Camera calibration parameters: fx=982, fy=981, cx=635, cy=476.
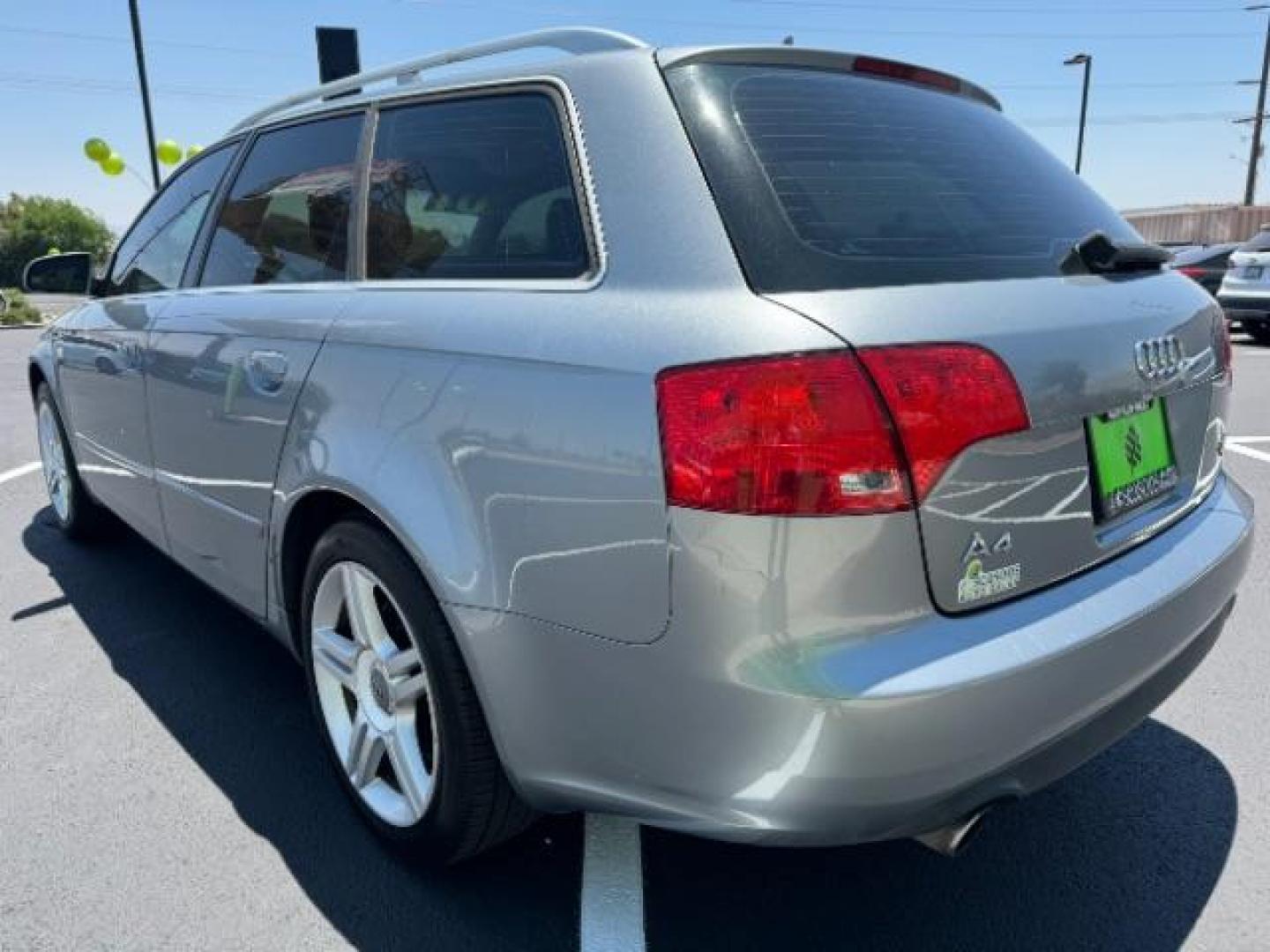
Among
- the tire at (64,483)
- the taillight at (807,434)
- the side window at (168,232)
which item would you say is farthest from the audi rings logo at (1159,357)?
the tire at (64,483)

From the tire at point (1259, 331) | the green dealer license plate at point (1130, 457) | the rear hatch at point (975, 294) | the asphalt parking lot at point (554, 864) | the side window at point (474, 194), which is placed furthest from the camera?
the tire at point (1259, 331)

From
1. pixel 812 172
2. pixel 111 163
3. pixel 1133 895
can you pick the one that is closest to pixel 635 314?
pixel 812 172

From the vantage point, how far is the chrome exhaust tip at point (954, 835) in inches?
64.2

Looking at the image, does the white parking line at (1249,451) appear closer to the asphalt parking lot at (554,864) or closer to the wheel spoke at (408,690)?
the asphalt parking lot at (554,864)

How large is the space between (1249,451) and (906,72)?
17.7ft

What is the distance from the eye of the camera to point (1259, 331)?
13.6 m

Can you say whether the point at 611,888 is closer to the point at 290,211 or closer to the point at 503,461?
the point at 503,461

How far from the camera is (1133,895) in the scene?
6.82 feet

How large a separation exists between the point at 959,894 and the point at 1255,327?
14161 mm

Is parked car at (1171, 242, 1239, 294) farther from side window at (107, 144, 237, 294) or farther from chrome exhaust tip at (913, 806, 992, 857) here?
chrome exhaust tip at (913, 806, 992, 857)

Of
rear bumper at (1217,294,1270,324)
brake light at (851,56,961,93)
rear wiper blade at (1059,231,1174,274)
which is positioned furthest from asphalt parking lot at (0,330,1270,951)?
rear bumper at (1217,294,1270,324)

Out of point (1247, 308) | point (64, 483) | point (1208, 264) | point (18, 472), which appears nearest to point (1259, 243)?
point (1247, 308)

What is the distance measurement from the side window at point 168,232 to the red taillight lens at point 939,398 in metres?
2.51

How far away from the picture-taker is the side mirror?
167 inches
